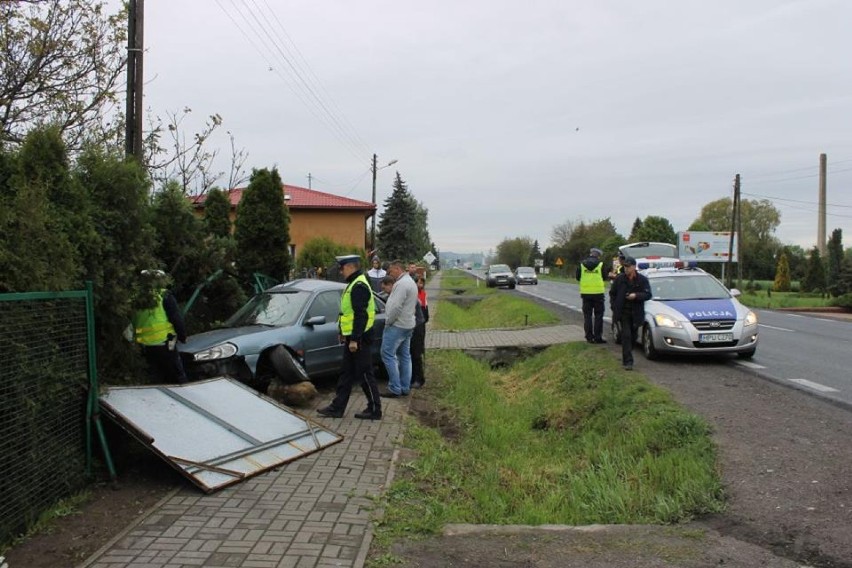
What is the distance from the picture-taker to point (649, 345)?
10.8 meters

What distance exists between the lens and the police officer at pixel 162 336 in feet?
Answer: 22.2

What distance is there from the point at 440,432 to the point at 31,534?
14.3ft

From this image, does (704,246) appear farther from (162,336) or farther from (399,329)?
(162,336)

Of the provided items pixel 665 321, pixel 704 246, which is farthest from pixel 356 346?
pixel 704 246

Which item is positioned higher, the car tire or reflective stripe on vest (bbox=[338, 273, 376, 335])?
reflective stripe on vest (bbox=[338, 273, 376, 335])

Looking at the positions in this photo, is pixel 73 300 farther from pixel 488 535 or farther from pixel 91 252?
pixel 488 535

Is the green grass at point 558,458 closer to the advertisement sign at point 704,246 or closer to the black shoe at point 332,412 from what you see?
the black shoe at point 332,412

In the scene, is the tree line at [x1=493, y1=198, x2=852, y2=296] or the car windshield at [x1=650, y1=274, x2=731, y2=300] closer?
the car windshield at [x1=650, y1=274, x2=731, y2=300]

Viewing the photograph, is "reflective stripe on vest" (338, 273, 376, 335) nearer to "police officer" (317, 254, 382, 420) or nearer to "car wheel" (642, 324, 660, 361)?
"police officer" (317, 254, 382, 420)

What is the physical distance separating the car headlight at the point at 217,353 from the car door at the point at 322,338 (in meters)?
1.05

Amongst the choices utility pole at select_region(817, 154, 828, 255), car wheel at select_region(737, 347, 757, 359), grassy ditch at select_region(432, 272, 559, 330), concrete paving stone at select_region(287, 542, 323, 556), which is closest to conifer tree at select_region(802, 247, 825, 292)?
utility pole at select_region(817, 154, 828, 255)

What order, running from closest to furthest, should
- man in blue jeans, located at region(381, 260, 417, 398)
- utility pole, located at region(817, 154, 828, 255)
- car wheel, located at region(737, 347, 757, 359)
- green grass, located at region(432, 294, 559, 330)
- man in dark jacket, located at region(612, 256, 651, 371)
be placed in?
man in blue jeans, located at region(381, 260, 417, 398) < man in dark jacket, located at region(612, 256, 651, 371) < car wheel, located at region(737, 347, 757, 359) < green grass, located at region(432, 294, 559, 330) < utility pole, located at region(817, 154, 828, 255)

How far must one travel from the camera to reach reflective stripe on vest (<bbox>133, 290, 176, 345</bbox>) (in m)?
6.74

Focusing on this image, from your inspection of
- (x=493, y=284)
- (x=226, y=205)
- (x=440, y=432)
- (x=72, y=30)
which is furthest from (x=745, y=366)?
(x=493, y=284)
